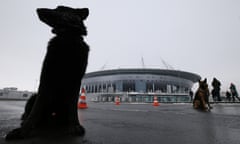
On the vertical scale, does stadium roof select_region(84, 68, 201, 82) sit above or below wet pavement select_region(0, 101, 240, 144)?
above

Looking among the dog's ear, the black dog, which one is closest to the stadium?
the dog's ear

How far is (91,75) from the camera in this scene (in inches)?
2803

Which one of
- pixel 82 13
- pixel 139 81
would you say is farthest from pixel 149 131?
pixel 139 81

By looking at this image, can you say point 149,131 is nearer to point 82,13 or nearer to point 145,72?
point 82,13

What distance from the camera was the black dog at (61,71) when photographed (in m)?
1.58

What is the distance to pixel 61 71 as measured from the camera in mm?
1649

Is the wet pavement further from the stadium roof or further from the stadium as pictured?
the stadium roof

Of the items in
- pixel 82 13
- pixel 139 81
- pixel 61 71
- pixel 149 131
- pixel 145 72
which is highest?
pixel 145 72

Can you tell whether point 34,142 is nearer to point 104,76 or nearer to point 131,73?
point 131,73

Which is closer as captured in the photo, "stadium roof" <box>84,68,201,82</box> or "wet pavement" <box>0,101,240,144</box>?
"wet pavement" <box>0,101,240,144</box>

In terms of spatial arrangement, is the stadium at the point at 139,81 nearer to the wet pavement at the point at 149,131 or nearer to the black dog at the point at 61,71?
the wet pavement at the point at 149,131

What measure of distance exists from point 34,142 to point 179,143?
152 centimetres

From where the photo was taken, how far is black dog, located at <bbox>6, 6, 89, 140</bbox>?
1.58 m

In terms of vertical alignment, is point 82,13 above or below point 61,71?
above
